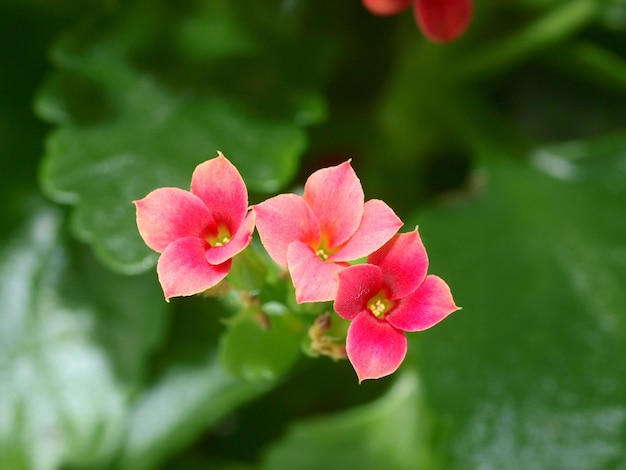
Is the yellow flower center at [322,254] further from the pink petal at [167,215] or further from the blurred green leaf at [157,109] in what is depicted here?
the blurred green leaf at [157,109]

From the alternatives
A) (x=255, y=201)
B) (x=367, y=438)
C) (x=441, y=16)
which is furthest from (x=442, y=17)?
(x=367, y=438)

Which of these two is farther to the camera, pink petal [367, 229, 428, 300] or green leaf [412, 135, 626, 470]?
green leaf [412, 135, 626, 470]

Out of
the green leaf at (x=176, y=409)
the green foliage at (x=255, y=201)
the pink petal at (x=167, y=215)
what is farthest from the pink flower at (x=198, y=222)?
the green leaf at (x=176, y=409)

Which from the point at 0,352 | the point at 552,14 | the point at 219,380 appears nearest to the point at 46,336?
the point at 0,352

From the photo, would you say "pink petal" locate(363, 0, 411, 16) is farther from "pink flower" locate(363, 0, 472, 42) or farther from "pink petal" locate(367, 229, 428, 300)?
"pink petal" locate(367, 229, 428, 300)

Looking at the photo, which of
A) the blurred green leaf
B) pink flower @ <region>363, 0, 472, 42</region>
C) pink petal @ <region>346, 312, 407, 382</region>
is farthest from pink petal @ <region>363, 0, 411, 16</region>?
pink petal @ <region>346, 312, 407, 382</region>

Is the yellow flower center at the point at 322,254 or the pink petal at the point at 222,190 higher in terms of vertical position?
the pink petal at the point at 222,190

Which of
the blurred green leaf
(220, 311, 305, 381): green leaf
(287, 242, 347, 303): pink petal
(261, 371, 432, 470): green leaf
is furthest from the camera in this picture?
(261, 371, 432, 470): green leaf
